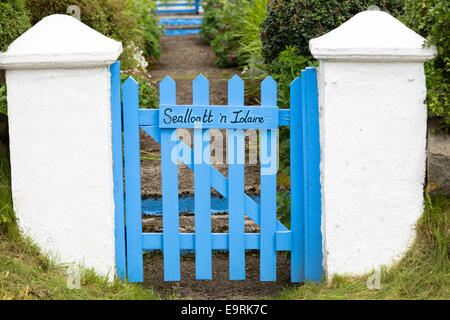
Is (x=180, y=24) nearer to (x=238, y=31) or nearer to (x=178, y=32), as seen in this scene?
(x=178, y=32)

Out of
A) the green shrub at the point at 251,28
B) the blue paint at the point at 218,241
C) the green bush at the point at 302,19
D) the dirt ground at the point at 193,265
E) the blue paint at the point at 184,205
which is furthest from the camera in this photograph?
the green shrub at the point at 251,28

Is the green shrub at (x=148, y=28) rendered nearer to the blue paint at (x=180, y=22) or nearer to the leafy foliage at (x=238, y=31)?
the leafy foliage at (x=238, y=31)

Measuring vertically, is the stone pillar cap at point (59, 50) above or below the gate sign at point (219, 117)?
above

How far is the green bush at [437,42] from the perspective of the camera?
306 cm

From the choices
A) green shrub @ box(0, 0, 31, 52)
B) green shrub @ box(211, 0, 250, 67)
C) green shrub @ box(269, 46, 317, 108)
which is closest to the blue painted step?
green shrub @ box(211, 0, 250, 67)

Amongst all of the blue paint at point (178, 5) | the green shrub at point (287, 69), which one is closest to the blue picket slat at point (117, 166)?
the green shrub at point (287, 69)

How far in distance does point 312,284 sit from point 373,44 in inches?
52.1

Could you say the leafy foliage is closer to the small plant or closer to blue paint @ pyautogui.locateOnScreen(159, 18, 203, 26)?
the small plant

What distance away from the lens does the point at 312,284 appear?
3383 mm

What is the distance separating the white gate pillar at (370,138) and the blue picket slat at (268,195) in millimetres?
282

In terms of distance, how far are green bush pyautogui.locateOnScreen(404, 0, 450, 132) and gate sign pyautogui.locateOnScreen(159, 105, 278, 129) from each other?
84cm

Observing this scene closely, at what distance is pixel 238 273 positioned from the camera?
354 cm
